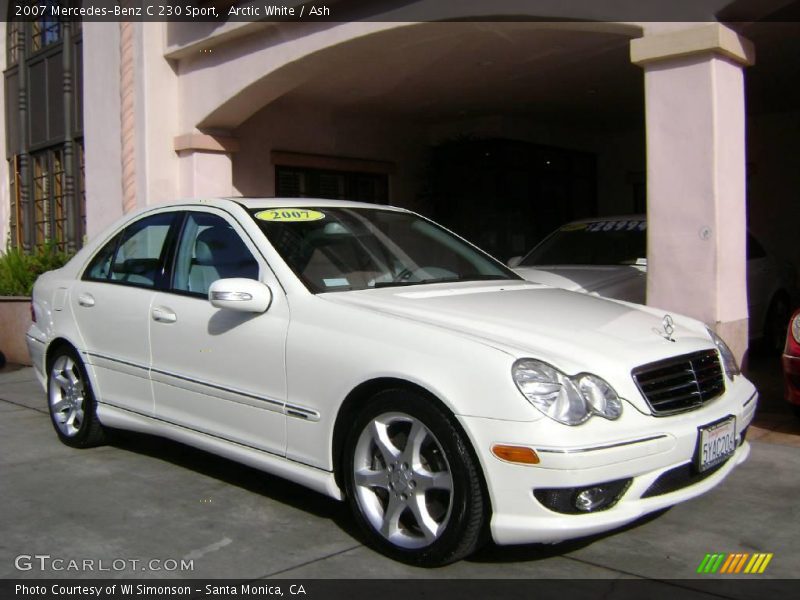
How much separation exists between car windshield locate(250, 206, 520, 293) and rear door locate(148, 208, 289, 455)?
174 mm

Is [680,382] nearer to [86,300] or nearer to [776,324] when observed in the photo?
[86,300]

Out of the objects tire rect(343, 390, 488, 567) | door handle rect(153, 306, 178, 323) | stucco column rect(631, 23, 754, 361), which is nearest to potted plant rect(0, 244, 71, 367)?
door handle rect(153, 306, 178, 323)

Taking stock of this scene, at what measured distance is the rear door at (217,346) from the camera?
4.10 metres

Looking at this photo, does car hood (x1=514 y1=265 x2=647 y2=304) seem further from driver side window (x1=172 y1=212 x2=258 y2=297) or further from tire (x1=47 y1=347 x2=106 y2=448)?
tire (x1=47 y1=347 x2=106 y2=448)

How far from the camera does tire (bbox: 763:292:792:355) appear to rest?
8688mm

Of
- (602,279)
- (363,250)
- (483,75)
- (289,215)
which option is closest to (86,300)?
(289,215)

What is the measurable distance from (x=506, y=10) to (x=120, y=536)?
4.91m

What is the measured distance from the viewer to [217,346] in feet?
14.2

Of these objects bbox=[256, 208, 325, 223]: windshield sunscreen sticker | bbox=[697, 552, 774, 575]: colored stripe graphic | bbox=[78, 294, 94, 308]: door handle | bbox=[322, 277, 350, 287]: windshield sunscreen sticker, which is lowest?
bbox=[697, 552, 774, 575]: colored stripe graphic

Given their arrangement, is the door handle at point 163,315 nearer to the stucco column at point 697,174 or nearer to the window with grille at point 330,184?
the stucco column at point 697,174

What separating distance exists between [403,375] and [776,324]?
253 inches

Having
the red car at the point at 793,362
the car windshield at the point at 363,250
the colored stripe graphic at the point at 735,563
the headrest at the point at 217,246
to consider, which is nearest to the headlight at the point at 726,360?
the colored stripe graphic at the point at 735,563

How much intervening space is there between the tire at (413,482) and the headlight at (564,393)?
0.32 meters
